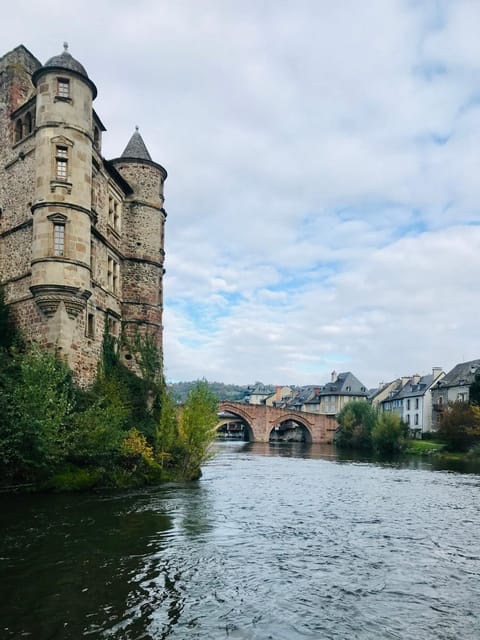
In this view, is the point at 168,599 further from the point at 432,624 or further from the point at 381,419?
the point at 381,419

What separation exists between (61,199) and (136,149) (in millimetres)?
11862

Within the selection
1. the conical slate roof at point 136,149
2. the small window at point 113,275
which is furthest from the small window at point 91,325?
the conical slate roof at point 136,149

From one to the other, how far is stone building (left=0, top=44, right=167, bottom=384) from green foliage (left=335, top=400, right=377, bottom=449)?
134 ft

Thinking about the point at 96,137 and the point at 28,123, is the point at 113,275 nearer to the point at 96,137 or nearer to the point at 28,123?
the point at 96,137

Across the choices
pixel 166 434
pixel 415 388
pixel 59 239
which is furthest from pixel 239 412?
pixel 59 239

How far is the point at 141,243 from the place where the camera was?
37.6 m

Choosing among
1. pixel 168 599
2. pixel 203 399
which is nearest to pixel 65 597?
pixel 168 599

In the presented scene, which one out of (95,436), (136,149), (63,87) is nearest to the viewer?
(95,436)

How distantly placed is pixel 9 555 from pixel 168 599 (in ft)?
15.6

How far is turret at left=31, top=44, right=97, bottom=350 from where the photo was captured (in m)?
27.8

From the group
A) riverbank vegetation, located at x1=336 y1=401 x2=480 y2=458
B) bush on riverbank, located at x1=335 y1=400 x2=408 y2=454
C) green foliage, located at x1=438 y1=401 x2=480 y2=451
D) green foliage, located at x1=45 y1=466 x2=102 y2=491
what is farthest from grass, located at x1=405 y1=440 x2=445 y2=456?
green foliage, located at x1=45 y1=466 x2=102 y2=491

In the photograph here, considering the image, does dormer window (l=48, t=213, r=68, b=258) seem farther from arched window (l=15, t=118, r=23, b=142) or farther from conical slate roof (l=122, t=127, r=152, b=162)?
conical slate roof (l=122, t=127, r=152, b=162)

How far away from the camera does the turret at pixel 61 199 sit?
2784cm

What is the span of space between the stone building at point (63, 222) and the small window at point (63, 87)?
0.17 ft
